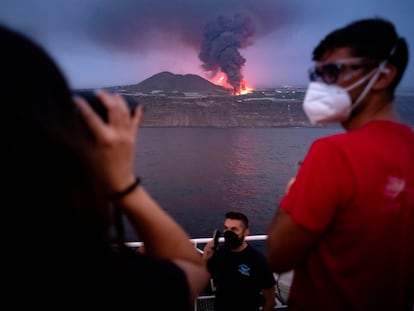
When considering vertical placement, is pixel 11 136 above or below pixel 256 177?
above

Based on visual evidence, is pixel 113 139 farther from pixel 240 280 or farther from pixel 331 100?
pixel 240 280

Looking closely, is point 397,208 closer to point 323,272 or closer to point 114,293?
point 323,272

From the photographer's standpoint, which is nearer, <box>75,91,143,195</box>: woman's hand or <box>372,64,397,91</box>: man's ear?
<box>75,91,143,195</box>: woman's hand

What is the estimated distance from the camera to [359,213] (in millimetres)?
1036

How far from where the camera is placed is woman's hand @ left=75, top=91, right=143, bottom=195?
0.68m

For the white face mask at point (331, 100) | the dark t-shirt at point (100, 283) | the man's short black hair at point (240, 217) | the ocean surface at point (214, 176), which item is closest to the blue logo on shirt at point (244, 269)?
the man's short black hair at point (240, 217)

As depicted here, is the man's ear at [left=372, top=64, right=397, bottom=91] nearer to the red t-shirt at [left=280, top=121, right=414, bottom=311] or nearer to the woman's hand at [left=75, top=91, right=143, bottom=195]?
the red t-shirt at [left=280, top=121, right=414, bottom=311]

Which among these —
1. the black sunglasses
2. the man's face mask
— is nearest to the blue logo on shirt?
the man's face mask

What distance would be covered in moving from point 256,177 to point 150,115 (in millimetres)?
88164

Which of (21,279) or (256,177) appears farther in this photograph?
(256,177)

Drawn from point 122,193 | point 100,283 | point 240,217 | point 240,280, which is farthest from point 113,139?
point 240,217

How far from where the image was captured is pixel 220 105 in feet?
465

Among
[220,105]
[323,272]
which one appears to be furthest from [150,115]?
[323,272]

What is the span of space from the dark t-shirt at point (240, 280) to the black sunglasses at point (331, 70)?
→ 1.96 m
